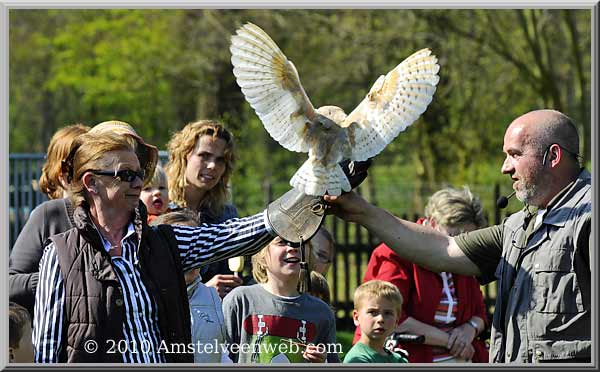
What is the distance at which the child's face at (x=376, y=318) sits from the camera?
3961mm

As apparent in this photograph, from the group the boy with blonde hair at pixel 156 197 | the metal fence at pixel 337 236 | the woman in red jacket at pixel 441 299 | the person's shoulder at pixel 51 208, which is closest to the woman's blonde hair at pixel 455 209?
the woman in red jacket at pixel 441 299

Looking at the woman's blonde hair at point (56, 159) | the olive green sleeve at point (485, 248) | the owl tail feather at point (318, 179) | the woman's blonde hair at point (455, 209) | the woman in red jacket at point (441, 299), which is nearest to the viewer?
the owl tail feather at point (318, 179)

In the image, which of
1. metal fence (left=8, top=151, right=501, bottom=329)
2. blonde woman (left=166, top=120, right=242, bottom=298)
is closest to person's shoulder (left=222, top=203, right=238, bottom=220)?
blonde woman (left=166, top=120, right=242, bottom=298)

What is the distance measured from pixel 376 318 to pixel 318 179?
1121 millimetres

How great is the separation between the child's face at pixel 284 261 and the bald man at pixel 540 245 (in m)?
0.43

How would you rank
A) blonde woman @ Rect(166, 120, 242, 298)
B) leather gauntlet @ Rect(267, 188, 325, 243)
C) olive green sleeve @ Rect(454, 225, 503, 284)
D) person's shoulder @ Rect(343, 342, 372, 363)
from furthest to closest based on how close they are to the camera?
1. blonde woman @ Rect(166, 120, 242, 298)
2. person's shoulder @ Rect(343, 342, 372, 363)
3. olive green sleeve @ Rect(454, 225, 503, 284)
4. leather gauntlet @ Rect(267, 188, 325, 243)

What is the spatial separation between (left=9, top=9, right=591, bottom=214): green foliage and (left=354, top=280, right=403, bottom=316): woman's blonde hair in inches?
275

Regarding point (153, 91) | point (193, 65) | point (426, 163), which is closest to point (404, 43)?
point (426, 163)

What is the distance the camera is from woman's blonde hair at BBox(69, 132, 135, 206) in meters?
2.83

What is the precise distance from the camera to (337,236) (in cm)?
1004

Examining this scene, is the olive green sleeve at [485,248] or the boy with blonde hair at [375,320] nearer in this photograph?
the olive green sleeve at [485,248]

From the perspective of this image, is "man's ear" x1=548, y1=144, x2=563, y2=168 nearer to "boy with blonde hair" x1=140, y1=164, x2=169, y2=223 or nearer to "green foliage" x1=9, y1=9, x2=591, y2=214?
"boy with blonde hair" x1=140, y1=164, x2=169, y2=223

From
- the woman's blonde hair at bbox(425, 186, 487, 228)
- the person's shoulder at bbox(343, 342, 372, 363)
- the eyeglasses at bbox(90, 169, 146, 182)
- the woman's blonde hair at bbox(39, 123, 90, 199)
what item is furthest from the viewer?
the woman's blonde hair at bbox(425, 186, 487, 228)

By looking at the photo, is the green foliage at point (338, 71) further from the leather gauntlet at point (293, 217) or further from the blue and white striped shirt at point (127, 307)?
the blue and white striped shirt at point (127, 307)
